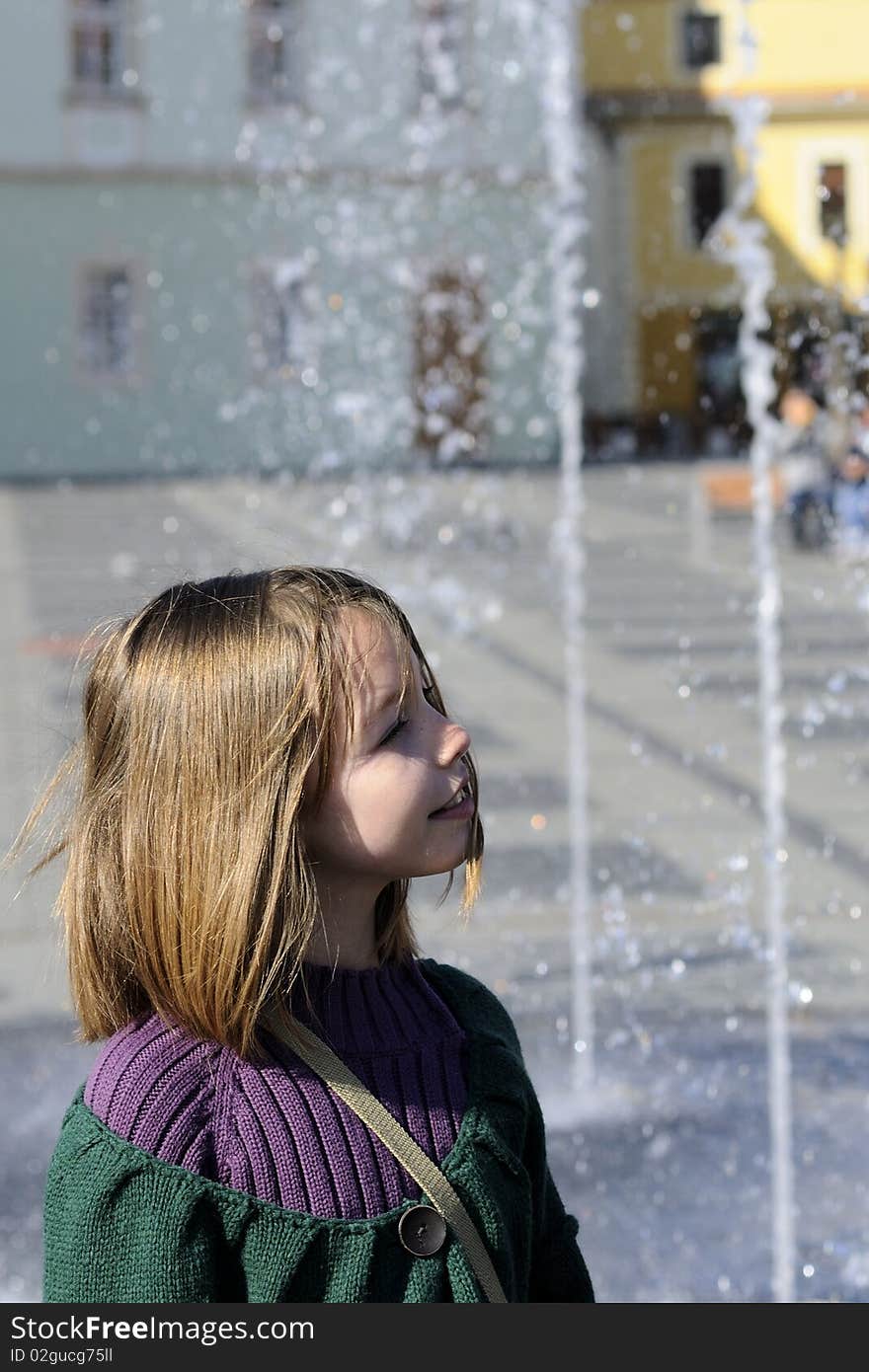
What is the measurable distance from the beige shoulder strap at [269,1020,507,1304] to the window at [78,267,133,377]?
80.3ft

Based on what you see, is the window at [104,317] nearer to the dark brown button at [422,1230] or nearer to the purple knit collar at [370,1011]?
the purple knit collar at [370,1011]

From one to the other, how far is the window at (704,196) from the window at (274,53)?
901cm

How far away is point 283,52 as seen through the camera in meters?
22.4

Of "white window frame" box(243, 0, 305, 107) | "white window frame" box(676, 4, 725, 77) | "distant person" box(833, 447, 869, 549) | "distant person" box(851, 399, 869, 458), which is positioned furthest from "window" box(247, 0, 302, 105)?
"distant person" box(851, 399, 869, 458)

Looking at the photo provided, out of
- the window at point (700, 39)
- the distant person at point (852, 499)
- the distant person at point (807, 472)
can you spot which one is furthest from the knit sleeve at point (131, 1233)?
the window at point (700, 39)

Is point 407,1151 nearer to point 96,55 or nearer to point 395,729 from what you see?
point 395,729

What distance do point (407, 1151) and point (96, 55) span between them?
2502 centimetres

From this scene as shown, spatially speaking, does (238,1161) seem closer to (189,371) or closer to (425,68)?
(425,68)

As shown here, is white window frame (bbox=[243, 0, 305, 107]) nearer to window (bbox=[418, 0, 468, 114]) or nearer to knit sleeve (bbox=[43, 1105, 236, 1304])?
window (bbox=[418, 0, 468, 114])

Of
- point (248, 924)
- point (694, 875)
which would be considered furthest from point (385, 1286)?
point (694, 875)

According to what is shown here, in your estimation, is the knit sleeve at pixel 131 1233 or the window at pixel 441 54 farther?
the window at pixel 441 54

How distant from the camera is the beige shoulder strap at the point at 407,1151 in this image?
1.37 m

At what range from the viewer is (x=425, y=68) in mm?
20984

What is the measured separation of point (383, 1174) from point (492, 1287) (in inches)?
4.4
